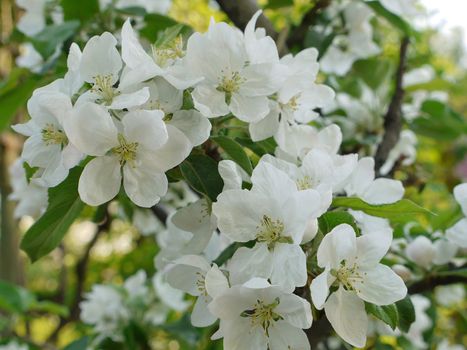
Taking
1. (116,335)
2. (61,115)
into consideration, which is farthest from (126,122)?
(116,335)

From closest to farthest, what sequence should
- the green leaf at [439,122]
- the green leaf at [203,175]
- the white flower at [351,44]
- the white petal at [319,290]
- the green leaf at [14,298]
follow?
the white petal at [319,290], the green leaf at [203,175], the white flower at [351,44], the green leaf at [439,122], the green leaf at [14,298]

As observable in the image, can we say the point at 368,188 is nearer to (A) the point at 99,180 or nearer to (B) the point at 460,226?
(B) the point at 460,226

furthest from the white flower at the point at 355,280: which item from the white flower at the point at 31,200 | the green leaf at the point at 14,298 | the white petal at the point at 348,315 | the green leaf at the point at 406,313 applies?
the green leaf at the point at 14,298

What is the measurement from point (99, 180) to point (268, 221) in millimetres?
191

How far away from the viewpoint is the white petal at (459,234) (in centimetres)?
88

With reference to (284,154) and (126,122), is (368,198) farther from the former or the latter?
(126,122)

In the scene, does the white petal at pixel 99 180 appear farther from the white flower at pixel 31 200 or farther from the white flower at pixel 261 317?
the white flower at pixel 31 200

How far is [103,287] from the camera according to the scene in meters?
1.61

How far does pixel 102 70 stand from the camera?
72 cm

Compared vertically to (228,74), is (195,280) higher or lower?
lower

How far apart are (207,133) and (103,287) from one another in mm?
1005

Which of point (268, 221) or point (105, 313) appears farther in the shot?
point (105, 313)


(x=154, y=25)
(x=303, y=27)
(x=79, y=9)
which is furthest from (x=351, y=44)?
(x=79, y=9)

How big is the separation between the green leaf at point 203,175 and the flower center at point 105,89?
0.12 m
